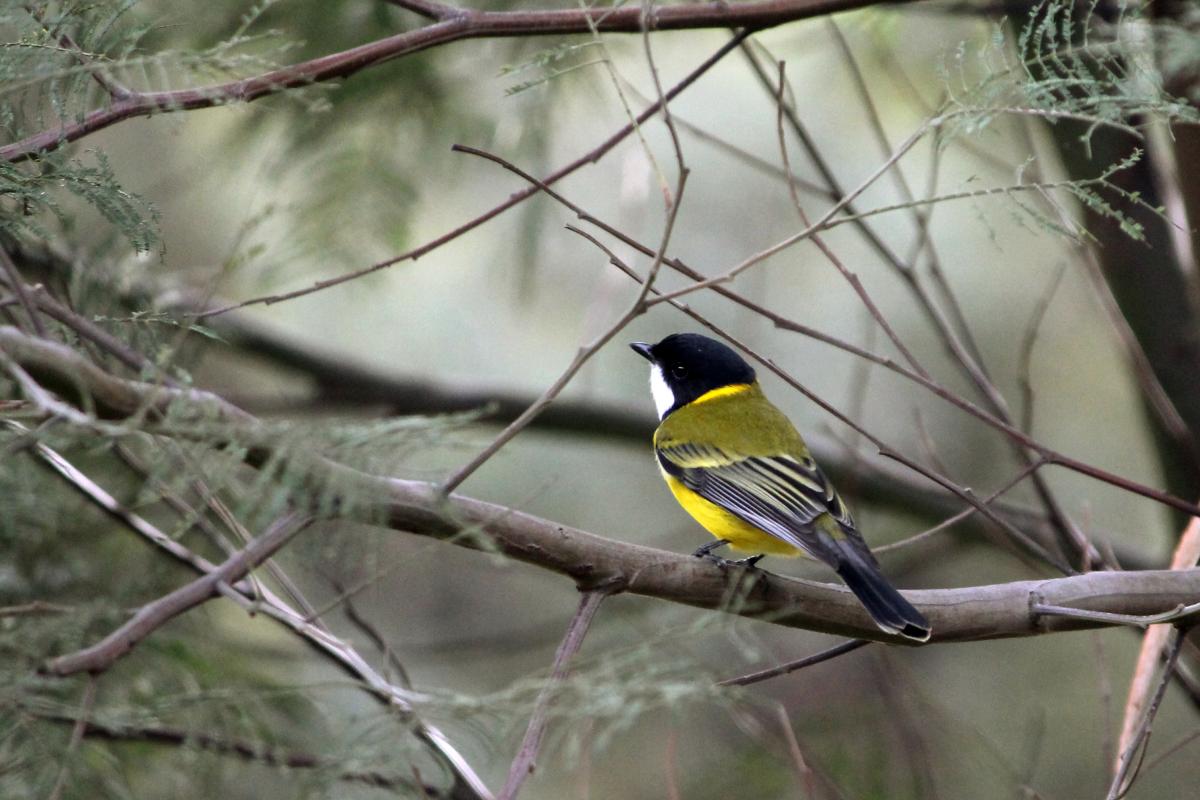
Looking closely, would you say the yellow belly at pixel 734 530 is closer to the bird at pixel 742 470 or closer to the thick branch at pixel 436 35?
the bird at pixel 742 470

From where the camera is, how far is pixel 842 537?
322 centimetres

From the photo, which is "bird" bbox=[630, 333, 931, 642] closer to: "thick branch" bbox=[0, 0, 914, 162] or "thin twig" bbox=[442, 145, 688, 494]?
"thin twig" bbox=[442, 145, 688, 494]

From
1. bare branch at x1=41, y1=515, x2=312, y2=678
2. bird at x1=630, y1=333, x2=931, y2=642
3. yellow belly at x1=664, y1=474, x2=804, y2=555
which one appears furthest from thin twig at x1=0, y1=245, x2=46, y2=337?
yellow belly at x1=664, y1=474, x2=804, y2=555

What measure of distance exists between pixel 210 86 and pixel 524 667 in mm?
4865

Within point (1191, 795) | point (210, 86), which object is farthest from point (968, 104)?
point (1191, 795)

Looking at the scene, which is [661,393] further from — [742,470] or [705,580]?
[705,580]

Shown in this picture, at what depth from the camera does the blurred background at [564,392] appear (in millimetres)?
2178

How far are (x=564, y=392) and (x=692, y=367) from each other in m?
1.63

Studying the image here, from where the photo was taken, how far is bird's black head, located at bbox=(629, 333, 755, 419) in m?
4.34

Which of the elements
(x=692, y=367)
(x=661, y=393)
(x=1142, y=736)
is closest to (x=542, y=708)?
(x=1142, y=736)

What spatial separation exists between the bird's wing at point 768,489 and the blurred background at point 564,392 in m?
0.35

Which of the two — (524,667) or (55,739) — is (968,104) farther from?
(524,667)

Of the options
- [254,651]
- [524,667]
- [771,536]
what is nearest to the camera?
[771,536]

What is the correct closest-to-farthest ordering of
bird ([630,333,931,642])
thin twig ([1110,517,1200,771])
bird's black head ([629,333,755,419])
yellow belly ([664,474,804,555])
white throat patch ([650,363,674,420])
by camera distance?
thin twig ([1110,517,1200,771]), bird ([630,333,931,642]), yellow belly ([664,474,804,555]), bird's black head ([629,333,755,419]), white throat patch ([650,363,674,420])
